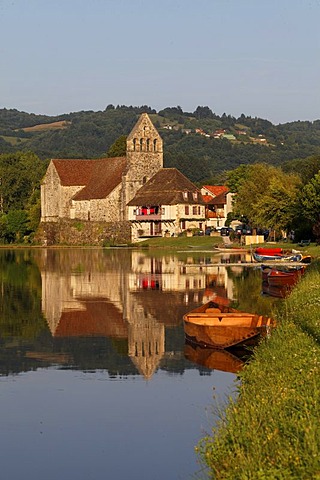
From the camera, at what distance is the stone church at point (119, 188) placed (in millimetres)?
112250

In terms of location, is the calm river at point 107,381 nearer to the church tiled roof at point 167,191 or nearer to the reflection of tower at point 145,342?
the reflection of tower at point 145,342

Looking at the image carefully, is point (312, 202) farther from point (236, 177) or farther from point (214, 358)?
point (214, 358)

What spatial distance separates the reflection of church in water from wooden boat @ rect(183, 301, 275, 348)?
118 cm

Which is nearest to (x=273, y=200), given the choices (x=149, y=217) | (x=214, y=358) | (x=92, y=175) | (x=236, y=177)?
(x=149, y=217)

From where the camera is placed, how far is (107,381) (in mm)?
25703

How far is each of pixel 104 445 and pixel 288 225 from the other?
71.0 m

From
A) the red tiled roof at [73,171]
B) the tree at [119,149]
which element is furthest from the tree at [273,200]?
the tree at [119,149]

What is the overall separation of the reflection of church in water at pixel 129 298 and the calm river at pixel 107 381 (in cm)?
8

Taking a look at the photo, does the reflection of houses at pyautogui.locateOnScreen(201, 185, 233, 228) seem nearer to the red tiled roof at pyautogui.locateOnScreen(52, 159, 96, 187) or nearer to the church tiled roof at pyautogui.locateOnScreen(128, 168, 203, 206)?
the church tiled roof at pyautogui.locateOnScreen(128, 168, 203, 206)

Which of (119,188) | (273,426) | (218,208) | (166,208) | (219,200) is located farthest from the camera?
(218,208)

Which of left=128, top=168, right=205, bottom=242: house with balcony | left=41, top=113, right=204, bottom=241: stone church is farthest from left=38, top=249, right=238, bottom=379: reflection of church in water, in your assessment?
left=41, top=113, right=204, bottom=241: stone church

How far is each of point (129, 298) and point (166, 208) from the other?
6194cm

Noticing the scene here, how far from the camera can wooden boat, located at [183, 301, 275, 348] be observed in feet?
96.2

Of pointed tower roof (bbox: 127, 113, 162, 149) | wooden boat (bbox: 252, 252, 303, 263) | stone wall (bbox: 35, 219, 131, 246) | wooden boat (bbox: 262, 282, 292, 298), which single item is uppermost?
pointed tower roof (bbox: 127, 113, 162, 149)
